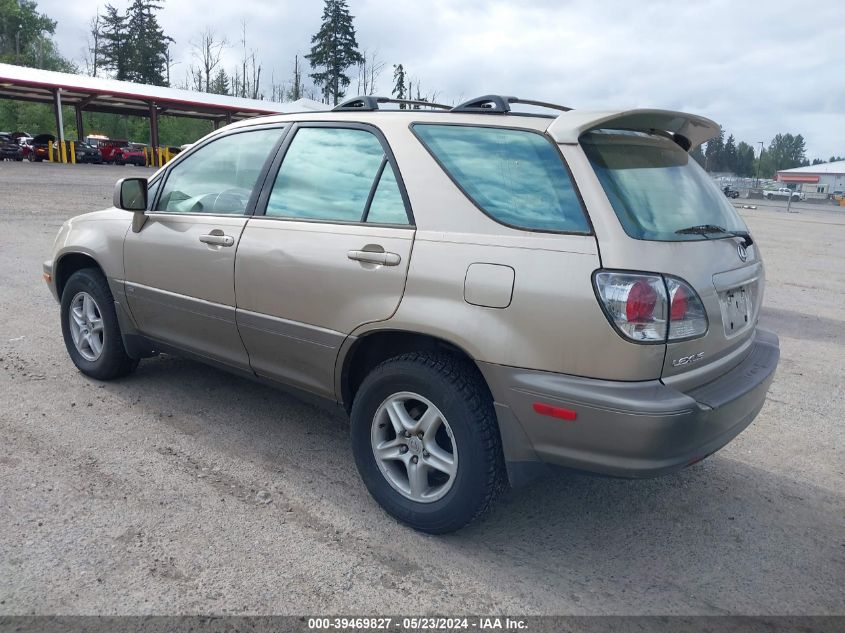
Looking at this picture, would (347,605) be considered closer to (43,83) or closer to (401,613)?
(401,613)

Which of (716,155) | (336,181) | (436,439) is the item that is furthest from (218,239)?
(716,155)

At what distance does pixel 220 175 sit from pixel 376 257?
151cm

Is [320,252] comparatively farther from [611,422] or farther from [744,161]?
[744,161]

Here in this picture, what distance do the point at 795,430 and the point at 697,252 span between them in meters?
2.27

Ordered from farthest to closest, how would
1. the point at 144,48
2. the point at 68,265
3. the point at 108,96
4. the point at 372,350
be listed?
the point at 144,48, the point at 108,96, the point at 68,265, the point at 372,350

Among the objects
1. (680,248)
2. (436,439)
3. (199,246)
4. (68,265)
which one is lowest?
(436,439)

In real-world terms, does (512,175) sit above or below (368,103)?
below

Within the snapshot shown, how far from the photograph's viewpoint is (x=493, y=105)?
306 centimetres

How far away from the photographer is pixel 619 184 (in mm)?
2691

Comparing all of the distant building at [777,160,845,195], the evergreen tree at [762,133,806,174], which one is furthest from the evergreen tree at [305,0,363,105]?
the evergreen tree at [762,133,806,174]

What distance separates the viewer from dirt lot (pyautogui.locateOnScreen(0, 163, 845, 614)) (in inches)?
101

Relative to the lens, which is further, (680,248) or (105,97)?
(105,97)

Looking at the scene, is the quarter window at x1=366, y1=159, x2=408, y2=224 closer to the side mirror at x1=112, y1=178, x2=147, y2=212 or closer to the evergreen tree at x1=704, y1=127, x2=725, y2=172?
the side mirror at x1=112, y1=178, x2=147, y2=212

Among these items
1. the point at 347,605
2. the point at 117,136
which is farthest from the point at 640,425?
the point at 117,136
